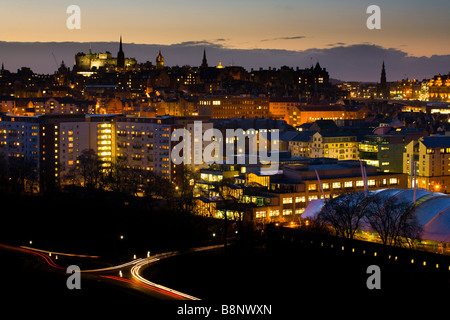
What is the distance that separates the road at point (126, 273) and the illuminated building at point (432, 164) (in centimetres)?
1083

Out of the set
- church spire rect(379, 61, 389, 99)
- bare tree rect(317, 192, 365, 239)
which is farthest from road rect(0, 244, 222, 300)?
church spire rect(379, 61, 389, 99)

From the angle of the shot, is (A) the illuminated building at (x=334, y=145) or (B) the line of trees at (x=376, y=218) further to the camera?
(A) the illuminated building at (x=334, y=145)

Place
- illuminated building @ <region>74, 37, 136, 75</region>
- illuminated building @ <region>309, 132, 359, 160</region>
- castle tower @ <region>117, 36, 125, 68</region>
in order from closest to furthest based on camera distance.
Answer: illuminated building @ <region>309, 132, 359, 160</region> < castle tower @ <region>117, 36, 125, 68</region> < illuminated building @ <region>74, 37, 136, 75</region>

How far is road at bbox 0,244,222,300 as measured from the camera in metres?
14.2

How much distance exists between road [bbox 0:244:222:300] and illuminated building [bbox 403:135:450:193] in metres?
10.8

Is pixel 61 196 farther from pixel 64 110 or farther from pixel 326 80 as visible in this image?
pixel 326 80

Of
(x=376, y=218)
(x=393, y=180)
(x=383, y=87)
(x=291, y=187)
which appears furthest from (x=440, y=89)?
(x=376, y=218)

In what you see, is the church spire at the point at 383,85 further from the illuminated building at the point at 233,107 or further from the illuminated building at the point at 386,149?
the illuminated building at the point at 386,149

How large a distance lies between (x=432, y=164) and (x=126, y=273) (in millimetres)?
14192

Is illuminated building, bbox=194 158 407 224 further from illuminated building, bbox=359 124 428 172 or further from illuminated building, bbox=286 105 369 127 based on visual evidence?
illuminated building, bbox=286 105 369 127

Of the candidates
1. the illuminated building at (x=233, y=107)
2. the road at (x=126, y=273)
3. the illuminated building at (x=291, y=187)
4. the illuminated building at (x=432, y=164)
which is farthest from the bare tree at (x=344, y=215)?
the illuminated building at (x=233, y=107)

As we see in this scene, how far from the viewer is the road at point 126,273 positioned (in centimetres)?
1418
